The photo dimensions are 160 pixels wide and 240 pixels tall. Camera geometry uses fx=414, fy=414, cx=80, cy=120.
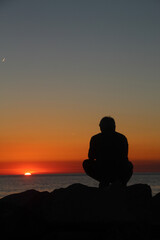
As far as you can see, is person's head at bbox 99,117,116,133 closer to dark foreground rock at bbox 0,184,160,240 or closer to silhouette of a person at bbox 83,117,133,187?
silhouette of a person at bbox 83,117,133,187

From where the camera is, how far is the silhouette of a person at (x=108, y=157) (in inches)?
276

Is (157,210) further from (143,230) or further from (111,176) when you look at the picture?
(111,176)

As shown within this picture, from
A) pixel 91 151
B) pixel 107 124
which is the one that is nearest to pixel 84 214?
pixel 91 151

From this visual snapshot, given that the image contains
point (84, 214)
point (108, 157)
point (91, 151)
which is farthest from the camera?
point (91, 151)

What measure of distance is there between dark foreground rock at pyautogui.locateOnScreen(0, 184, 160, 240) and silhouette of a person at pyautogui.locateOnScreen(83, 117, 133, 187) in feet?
A: 3.65

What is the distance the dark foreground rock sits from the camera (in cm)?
538

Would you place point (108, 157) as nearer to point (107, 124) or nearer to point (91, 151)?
point (91, 151)

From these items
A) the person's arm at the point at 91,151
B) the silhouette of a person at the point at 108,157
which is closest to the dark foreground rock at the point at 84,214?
the silhouette of a person at the point at 108,157

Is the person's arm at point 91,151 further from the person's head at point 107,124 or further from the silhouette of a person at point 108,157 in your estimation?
the person's head at point 107,124

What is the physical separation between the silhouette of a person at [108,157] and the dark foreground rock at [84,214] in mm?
1112

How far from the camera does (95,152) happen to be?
24.0 ft

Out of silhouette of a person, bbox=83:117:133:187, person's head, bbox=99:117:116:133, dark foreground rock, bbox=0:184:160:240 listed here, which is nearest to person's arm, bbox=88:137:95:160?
silhouette of a person, bbox=83:117:133:187

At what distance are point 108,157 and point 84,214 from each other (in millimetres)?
1788

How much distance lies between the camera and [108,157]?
7121 mm
